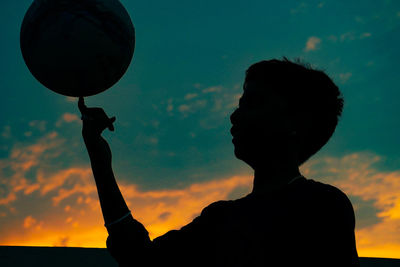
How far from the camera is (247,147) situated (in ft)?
10.3

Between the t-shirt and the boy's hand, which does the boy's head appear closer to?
the t-shirt

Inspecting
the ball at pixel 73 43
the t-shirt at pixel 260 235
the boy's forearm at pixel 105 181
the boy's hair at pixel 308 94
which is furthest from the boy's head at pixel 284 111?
the ball at pixel 73 43

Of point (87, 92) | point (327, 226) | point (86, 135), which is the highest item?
point (87, 92)

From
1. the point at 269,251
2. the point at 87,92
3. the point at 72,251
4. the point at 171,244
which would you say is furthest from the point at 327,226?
the point at 72,251

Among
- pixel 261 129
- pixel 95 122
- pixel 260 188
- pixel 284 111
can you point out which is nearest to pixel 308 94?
pixel 284 111

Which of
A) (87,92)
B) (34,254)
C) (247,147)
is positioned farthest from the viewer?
(34,254)

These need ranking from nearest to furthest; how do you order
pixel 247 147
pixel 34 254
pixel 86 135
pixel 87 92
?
pixel 247 147 → pixel 86 135 → pixel 87 92 → pixel 34 254

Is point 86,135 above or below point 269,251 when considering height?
above

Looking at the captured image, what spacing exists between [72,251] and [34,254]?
980mm

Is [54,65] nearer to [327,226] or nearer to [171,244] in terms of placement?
[171,244]

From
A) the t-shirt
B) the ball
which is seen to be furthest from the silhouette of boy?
the ball

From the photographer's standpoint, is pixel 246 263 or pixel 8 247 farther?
pixel 8 247

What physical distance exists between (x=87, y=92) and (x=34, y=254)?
9015 mm

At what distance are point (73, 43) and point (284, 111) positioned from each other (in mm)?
1833
